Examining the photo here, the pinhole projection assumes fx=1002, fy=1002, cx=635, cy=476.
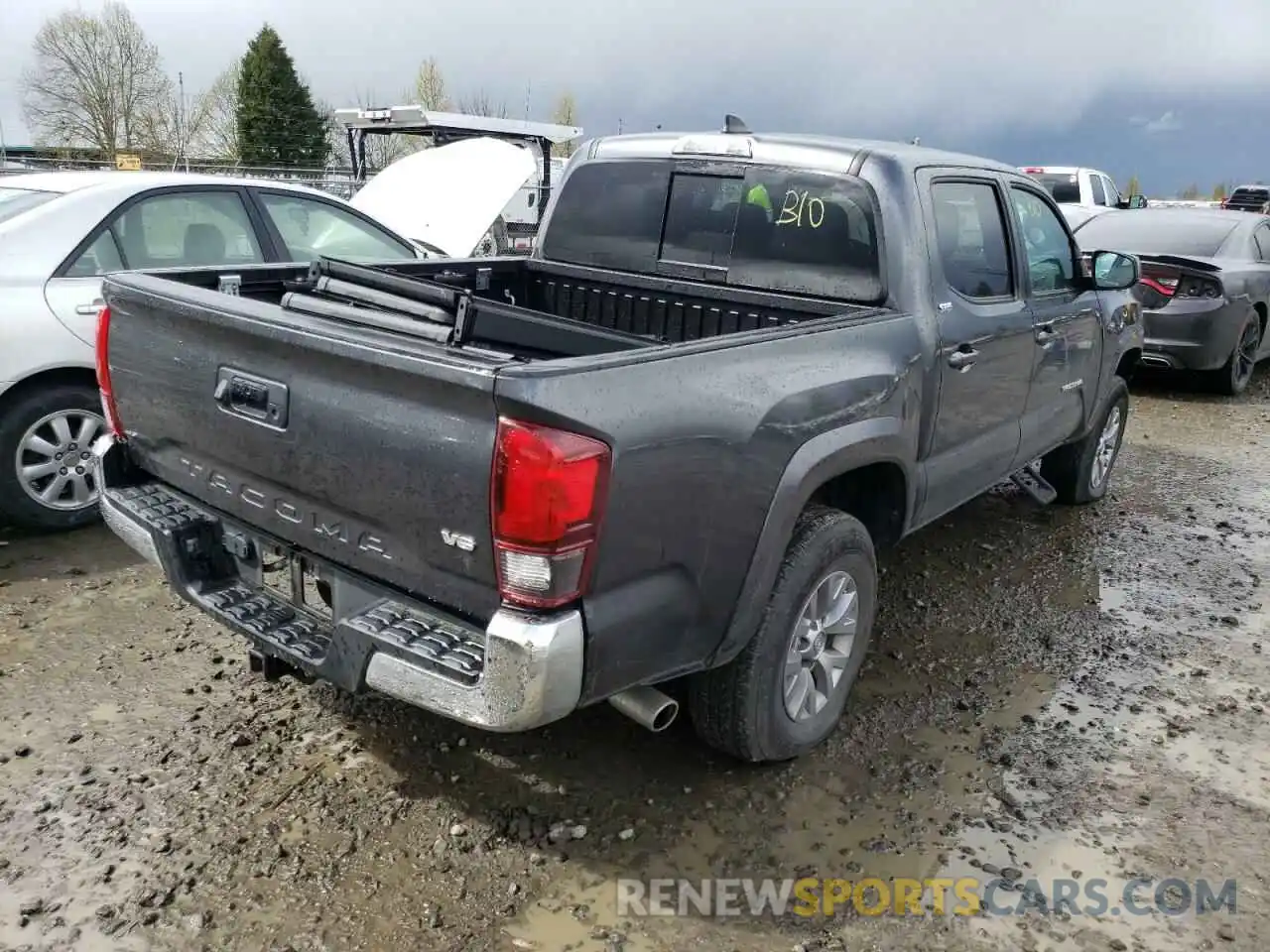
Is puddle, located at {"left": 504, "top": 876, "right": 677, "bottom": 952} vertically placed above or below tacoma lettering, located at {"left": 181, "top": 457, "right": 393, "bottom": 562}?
below

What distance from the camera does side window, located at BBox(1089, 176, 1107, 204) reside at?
17078mm

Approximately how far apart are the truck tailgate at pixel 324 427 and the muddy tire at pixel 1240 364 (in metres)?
8.87

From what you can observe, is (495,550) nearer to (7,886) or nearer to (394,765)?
(394,765)

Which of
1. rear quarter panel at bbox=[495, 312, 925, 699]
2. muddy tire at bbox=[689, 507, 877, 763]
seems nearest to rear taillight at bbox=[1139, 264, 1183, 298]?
muddy tire at bbox=[689, 507, 877, 763]

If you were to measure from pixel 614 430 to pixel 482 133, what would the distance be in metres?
14.4

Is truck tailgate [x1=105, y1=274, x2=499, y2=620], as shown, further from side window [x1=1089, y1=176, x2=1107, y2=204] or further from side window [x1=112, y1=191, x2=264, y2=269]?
side window [x1=1089, y1=176, x2=1107, y2=204]

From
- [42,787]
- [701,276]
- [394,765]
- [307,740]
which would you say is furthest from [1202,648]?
[42,787]

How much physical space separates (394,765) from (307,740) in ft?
1.10

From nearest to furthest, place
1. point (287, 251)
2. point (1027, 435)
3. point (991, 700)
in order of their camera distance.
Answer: point (991, 700), point (1027, 435), point (287, 251)

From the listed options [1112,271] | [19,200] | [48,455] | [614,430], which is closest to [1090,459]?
[1112,271]

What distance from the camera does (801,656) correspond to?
3.17 m

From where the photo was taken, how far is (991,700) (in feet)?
12.4

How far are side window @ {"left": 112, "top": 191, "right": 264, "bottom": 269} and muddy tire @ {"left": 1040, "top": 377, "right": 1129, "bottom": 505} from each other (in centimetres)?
459

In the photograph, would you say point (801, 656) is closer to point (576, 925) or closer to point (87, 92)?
point (576, 925)
